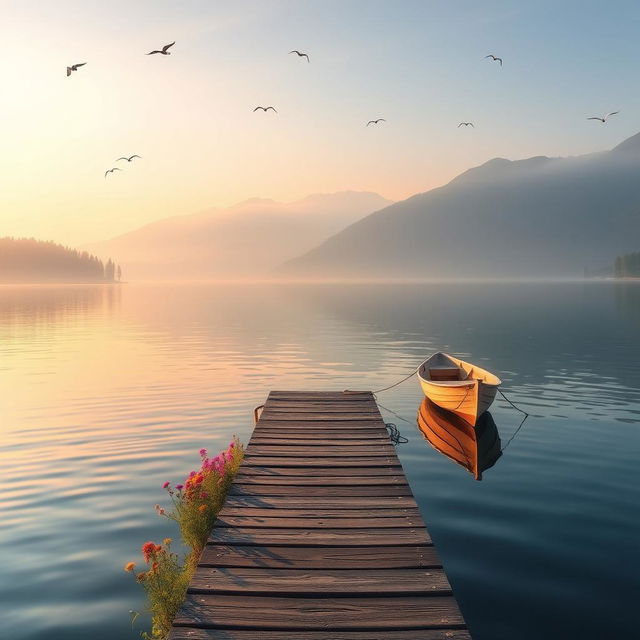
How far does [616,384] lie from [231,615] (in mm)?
31382

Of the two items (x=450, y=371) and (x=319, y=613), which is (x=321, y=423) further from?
(x=319, y=613)

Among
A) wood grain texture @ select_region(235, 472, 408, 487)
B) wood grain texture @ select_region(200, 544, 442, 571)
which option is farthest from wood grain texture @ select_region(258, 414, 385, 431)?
wood grain texture @ select_region(200, 544, 442, 571)

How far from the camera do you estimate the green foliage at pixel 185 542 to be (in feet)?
30.5

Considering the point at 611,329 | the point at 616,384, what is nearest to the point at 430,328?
the point at 611,329

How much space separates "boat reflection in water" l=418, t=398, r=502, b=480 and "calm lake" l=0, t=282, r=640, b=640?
523 mm

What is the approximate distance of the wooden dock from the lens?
7727mm

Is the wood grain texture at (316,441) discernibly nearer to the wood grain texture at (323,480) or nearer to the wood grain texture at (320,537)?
the wood grain texture at (323,480)

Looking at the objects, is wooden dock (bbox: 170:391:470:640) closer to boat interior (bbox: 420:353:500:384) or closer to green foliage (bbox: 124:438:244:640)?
green foliage (bbox: 124:438:244:640)

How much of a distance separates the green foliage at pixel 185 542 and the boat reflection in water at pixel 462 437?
7860 mm

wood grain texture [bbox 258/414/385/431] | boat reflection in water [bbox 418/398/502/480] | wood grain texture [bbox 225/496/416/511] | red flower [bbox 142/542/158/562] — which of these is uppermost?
red flower [bbox 142/542/158/562]

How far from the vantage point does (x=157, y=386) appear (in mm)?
33906

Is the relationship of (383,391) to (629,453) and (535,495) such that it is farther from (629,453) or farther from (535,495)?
(535,495)

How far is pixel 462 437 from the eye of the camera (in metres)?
22.6

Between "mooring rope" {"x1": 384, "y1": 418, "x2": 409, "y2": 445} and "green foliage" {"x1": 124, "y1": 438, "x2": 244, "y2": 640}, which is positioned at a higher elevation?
"green foliage" {"x1": 124, "y1": 438, "x2": 244, "y2": 640}
